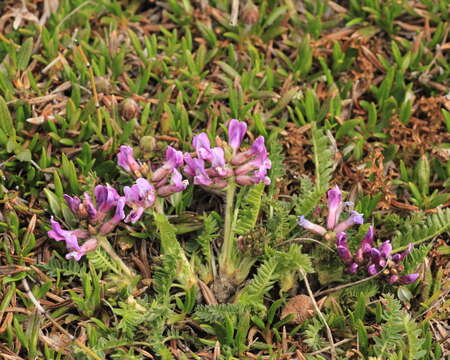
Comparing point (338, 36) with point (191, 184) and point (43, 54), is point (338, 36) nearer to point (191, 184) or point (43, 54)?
point (191, 184)

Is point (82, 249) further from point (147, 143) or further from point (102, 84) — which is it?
point (102, 84)

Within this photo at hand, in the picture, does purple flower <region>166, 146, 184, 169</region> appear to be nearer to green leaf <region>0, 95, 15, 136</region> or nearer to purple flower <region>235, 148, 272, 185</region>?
purple flower <region>235, 148, 272, 185</region>

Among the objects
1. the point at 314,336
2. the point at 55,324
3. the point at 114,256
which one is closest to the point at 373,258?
the point at 314,336

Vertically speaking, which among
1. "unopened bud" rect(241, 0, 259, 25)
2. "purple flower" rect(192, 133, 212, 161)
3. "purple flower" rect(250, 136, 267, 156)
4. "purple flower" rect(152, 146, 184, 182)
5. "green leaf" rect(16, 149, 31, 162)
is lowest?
"green leaf" rect(16, 149, 31, 162)

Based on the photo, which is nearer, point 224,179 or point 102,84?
point 224,179

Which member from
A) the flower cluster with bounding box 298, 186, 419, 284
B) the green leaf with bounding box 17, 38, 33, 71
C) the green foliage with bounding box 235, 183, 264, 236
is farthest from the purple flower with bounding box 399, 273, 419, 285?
the green leaf with bounding box 17, 38, 33, 71

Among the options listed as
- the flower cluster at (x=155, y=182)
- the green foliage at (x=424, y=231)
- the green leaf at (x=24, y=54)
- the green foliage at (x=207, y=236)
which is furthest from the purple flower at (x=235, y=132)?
the green leaf at (x=24, y=54)

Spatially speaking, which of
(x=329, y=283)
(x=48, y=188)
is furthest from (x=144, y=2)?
(x=329, y=283)
